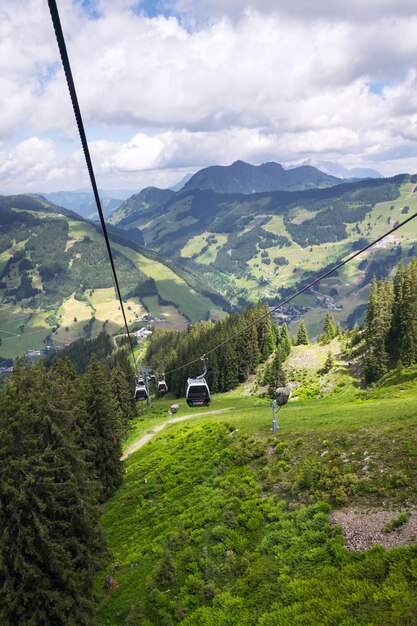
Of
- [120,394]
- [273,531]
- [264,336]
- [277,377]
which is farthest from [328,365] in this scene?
[273,531]

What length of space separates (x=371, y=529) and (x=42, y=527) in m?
18.6

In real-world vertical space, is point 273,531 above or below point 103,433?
below

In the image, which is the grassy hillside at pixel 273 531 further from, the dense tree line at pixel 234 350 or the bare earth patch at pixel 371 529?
the dense tree line at pixel 234 350

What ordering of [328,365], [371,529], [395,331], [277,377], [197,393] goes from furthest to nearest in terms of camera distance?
[277,377], [328,365], [395,331], [197,393], [371,529]

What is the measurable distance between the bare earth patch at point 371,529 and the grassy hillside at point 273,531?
0.71 ft

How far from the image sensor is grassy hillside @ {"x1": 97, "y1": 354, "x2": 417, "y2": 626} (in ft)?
54.0

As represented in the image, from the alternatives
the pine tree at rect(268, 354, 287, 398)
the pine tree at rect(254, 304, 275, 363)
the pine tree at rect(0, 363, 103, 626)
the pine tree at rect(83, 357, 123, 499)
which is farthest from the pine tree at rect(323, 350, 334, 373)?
the pine tree at rect(0, 363, 103, 626)

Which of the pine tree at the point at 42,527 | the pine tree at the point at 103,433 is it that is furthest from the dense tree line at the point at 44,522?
the pine tree at the point at 103,433

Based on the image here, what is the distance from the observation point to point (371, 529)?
19.4 metres

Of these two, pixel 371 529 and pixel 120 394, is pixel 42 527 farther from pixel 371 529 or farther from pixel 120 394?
pixel 120 394

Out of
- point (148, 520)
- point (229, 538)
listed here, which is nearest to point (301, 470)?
point (229, 538)

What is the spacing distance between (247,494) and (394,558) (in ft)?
40.6

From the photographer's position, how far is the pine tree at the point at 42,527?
23.4 metres

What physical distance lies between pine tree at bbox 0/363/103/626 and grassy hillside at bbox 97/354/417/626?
2902 millimetres
